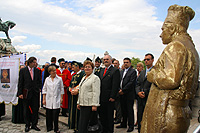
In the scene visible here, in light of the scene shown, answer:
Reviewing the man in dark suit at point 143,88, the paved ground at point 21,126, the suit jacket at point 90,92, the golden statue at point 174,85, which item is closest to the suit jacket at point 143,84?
the man in dark suit at point 143,88

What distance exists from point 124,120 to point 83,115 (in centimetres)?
208

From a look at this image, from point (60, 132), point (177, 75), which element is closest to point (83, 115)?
point (60, 132)

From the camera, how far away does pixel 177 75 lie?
206 cm

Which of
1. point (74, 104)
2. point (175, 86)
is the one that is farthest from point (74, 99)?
point (175, 86)

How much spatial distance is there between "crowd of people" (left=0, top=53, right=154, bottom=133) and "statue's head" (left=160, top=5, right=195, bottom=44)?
2.18m

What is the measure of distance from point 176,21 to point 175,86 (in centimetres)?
93

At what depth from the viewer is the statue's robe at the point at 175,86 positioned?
2096 millimetres

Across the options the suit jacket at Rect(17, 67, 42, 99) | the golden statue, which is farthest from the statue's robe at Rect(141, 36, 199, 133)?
the suit jacket at Rect(17, 67, 42, 99)

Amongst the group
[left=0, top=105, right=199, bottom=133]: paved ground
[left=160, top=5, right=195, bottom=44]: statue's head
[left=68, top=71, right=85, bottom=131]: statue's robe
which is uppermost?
[left=160, top=5, right=195, bottom=44]: statue's head

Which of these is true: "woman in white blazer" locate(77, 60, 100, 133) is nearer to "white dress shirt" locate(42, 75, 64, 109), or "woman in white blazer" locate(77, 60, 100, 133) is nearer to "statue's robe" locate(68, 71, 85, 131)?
"statue's robe" locate(68, 71, 85, 131)

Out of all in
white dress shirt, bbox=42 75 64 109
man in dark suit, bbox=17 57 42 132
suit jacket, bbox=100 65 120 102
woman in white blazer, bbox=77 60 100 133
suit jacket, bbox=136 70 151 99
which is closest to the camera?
woman in white blazer, bbox=77 60 100 133

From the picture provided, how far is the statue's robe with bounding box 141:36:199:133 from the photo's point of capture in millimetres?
2096

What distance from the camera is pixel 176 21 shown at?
7.79ft

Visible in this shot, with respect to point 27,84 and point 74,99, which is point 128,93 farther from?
point 27,84
